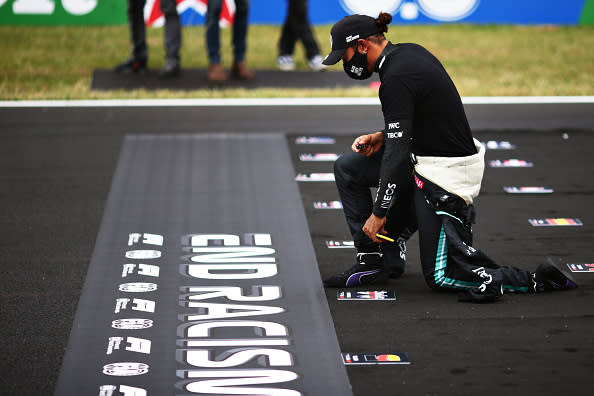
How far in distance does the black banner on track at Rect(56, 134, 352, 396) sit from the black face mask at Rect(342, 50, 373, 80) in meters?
1.06

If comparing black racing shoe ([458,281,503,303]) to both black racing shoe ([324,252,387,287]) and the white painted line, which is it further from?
the white painted line

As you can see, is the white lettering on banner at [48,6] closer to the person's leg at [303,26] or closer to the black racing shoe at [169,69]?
the black racing shoe at [169,69]

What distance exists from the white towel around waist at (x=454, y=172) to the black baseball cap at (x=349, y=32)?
2.06 feet

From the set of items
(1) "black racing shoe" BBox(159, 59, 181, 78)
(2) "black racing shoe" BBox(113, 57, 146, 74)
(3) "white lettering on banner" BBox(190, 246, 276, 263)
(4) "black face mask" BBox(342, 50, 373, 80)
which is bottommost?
(3) "white lettering on banner" BBox(190, 246, 276, 263)

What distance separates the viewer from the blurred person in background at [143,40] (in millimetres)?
9117

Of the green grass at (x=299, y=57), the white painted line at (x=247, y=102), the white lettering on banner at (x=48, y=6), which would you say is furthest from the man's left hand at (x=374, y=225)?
the white lettering on banner at (x=48, y=6)

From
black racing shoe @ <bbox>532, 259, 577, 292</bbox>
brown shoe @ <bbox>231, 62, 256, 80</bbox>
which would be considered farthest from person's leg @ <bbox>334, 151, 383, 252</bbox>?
brown shoe @ <bbox>231, 62, 256, 80</bbox>

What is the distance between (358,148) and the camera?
435cm

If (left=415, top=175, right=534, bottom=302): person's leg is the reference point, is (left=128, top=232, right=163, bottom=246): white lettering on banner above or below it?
above

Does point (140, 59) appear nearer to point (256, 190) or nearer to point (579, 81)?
point (256, 190)

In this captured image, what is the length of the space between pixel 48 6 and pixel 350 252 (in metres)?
7.80

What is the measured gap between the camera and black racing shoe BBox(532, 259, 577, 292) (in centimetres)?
430

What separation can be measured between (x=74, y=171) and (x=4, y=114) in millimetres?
1891

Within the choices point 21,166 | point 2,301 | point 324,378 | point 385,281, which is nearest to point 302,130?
point 21,166
